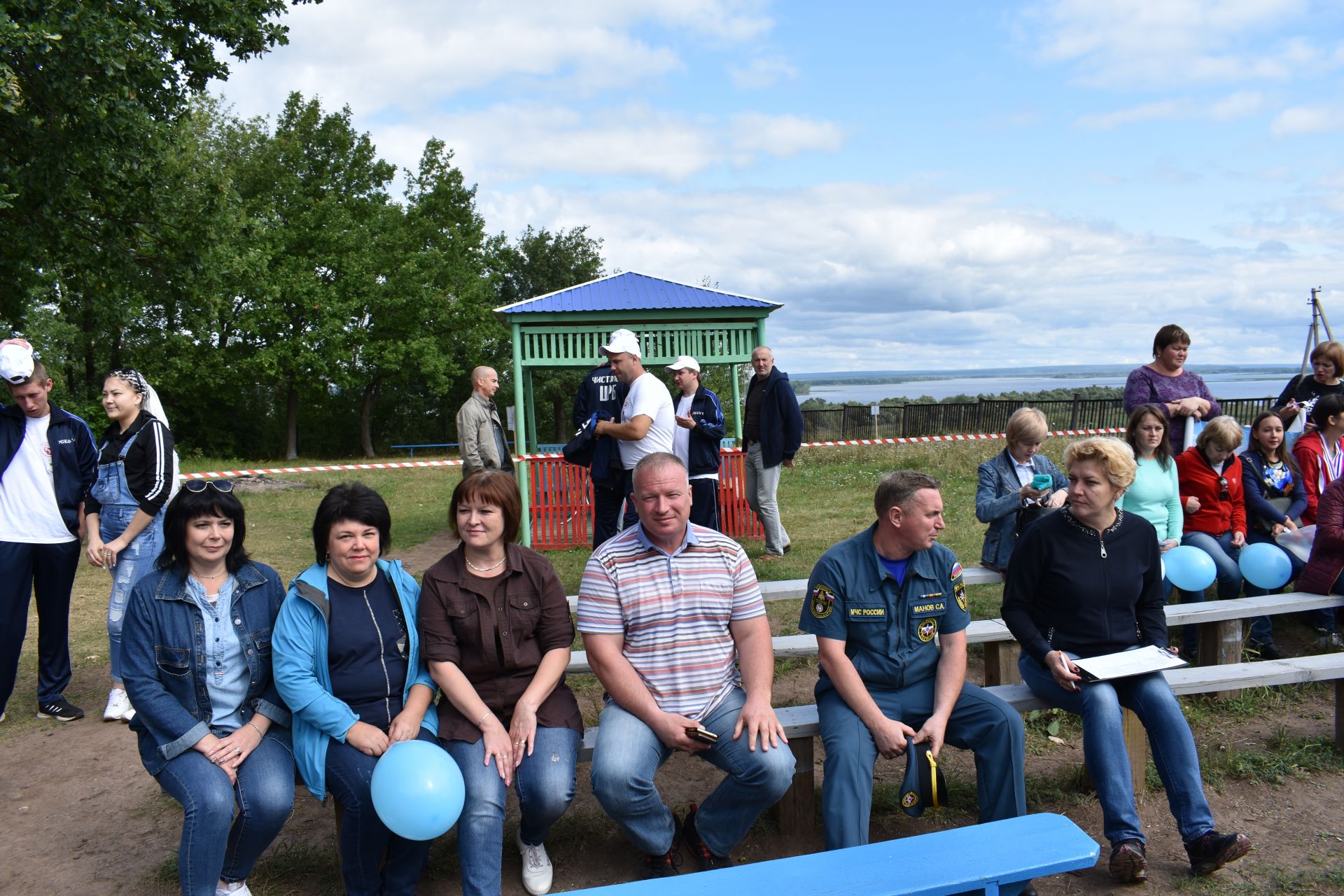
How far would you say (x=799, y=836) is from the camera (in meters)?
3.47

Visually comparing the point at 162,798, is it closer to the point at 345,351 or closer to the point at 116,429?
the point at 116,429

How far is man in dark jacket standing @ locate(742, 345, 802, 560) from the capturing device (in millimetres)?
8039

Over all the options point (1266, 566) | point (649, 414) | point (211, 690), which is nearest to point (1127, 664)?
point (1266, 566)

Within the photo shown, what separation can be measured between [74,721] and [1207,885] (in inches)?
A: 202

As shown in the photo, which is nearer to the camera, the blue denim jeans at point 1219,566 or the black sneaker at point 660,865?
the black sneaker at point 660,865

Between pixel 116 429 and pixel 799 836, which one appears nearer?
pixel 799 836

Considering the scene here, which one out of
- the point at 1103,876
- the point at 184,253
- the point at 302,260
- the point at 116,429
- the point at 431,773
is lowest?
the point at 1103,876

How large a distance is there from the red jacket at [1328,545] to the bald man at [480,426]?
5962mm

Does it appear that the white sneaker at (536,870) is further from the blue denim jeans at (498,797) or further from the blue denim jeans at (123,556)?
the blue denim jeans at (123,556)

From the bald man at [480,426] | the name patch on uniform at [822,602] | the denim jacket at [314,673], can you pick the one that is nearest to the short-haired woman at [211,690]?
the denim jacket at [314,673]

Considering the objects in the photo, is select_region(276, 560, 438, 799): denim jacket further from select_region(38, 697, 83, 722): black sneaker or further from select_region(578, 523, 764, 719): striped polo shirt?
select_region(38, 697, 83, 722): black sneaker

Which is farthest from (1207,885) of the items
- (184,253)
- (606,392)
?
(184,253)

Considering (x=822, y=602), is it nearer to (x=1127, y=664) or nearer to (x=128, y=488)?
(x=1127, y=664)

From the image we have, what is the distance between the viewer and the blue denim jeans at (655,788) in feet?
9.87
